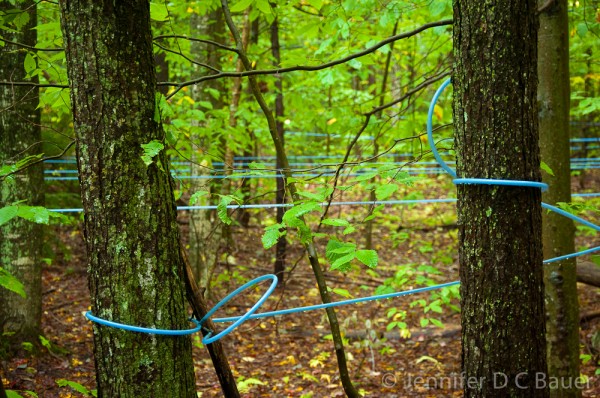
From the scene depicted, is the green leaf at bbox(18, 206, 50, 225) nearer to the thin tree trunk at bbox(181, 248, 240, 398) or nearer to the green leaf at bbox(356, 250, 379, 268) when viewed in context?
the thin tree trunk at bbox(181, 248, 240, 398)

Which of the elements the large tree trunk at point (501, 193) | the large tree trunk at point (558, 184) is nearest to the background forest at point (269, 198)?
the large tree trunk at point (558, 184)

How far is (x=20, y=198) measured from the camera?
4164 mm

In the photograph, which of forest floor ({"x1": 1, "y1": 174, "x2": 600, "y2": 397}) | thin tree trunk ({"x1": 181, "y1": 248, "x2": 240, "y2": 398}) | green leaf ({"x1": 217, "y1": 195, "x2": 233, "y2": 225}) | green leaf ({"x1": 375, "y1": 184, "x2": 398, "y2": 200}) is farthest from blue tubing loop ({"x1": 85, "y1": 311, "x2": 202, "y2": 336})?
forest floor ({"x1": 1, "y1": 174, "x2": 600, "y2": 397})

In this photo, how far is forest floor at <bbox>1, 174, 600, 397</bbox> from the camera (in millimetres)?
4367

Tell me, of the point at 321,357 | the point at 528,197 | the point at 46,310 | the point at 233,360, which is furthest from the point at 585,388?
the point at 46,310

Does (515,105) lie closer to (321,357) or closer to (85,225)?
(85,225)

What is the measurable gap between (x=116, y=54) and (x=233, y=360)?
3.96 metres

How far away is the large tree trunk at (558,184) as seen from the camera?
3.13 m

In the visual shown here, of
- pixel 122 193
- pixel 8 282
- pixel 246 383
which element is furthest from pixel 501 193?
pixel 246 383

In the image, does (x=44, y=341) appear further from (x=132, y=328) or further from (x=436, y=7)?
(x=436, y=7)

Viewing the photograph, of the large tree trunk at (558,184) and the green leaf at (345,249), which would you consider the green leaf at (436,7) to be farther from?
the green leaf at (345,249)

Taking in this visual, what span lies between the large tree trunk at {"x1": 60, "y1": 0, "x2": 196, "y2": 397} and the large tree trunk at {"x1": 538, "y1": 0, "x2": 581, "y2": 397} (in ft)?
7.64

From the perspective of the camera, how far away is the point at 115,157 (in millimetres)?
1690

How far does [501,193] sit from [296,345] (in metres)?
4.30
